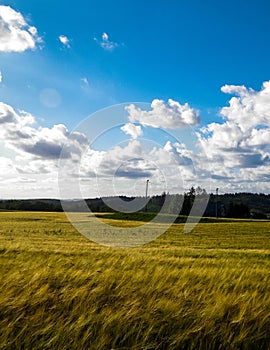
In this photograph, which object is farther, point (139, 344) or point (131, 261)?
point (131, 261)

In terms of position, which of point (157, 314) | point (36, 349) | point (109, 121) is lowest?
point (36, 349)

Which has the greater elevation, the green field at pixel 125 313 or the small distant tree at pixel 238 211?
the small distant tree at pixel 238 211

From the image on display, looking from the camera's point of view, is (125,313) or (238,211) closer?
(125,313)

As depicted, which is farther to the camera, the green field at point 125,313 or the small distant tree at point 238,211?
the small distant tree at point 238,211

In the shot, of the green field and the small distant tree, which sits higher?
the small distant tree

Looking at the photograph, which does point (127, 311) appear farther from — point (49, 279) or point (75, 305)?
point (49, 279)

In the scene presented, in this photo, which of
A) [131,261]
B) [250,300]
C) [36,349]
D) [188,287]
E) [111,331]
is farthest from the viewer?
[131,261]

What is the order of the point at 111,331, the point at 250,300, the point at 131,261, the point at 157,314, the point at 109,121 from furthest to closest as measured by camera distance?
the point at 109,121 → the point at 131,261 → the point at 250,300 → the point at 157,314 → the point at 111,331

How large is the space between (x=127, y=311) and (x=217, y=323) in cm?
94

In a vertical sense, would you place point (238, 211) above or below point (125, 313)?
above

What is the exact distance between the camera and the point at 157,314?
406cm

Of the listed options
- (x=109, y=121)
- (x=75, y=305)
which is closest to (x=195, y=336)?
(x=75, y=305)

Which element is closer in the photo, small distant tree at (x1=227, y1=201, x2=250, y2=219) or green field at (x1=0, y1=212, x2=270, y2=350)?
green field at (x1=0, y1=212, x2=270, y2=350)

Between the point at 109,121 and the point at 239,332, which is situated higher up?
the point at 109,121
